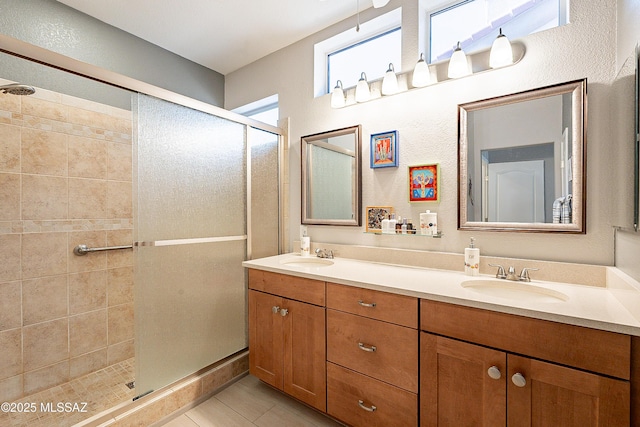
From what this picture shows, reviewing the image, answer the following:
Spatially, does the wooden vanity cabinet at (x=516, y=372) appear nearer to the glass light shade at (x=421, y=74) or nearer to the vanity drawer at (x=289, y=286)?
the vanity drawer at (x=289, y=286)

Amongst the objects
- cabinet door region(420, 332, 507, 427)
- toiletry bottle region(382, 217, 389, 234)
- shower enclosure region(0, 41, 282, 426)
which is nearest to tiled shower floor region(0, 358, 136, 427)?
shower enclosure region(0, 41, 282, 426)

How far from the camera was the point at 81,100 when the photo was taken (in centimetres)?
203

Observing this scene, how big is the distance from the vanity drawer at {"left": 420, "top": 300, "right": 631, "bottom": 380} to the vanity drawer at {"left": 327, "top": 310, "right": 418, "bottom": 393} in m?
0.14

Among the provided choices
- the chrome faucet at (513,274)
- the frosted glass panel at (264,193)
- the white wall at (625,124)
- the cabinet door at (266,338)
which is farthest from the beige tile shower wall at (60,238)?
the white wall at (625,124)

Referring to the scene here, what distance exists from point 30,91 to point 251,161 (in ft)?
4.60

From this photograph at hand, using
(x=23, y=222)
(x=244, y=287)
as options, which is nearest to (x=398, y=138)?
(x=244, y=287)

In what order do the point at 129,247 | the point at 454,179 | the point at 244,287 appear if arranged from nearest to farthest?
the point at 454,179
the point at 244,287
the point at 129,247

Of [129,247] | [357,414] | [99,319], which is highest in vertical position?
[129,247]

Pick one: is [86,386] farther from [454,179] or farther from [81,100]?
[454,179]

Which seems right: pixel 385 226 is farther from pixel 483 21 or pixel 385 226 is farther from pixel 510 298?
pixel 483 21

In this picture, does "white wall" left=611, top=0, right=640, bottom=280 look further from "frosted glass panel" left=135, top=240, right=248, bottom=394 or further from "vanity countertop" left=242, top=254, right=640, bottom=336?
"frosted glass panel" left=135, top=240, right=248, bottom=394

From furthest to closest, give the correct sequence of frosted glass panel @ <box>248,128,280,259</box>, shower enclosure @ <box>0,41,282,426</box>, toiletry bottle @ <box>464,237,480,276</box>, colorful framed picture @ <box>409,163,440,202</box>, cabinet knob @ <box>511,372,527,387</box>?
frosted glass panel @ <box>248,128,280,259</box>
colorful framed picture @ <box>409,163,440,202</box>
shower enclosure @ <box>0,41,282,426</box>
toiletry bottle @ <box>464,237,480,276</box>
cabinet knob @ <box>511,372,527,387</box>

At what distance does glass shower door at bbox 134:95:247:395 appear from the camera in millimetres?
1535

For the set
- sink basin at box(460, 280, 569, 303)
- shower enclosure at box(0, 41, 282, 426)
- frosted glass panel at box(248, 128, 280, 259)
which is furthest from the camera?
frosted glass panel at box(248, 128, 280, 259)
